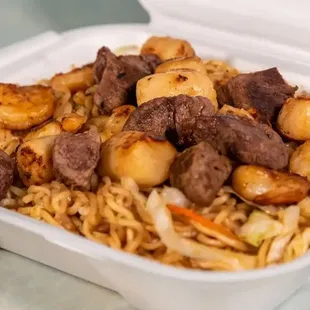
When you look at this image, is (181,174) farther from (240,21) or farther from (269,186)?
(240,21)

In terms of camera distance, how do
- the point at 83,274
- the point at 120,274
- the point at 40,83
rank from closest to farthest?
the point at 120,274 < the point at 83,274 < the point at 40,83

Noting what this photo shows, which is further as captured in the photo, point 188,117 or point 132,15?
point 132,15

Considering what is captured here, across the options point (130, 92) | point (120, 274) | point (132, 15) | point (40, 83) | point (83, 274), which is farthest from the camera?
point (132, 15)

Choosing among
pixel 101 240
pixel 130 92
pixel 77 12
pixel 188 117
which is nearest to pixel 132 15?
pixel 77 12

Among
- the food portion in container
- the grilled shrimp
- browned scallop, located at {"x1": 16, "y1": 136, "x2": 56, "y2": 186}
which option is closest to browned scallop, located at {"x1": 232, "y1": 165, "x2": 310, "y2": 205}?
the food portion in container

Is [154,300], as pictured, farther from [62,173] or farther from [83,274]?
[62,173]

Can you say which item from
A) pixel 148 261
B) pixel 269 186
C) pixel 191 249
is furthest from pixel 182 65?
pixel 148 261

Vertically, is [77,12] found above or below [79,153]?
below
